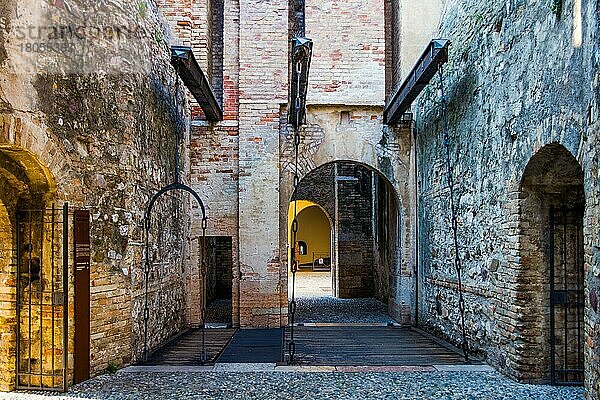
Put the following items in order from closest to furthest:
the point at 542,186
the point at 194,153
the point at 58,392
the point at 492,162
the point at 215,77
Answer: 1. the point at 58,392
2. the point at 542,186
3. the point at 492,162
4. the point at 194,153
5. the point at 215,77

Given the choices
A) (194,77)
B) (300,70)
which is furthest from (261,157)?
(300,70)

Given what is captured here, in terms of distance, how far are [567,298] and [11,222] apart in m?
5.22

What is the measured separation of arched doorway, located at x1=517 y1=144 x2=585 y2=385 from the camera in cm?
637

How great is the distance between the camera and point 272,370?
24.0 feet

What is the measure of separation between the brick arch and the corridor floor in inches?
10.7

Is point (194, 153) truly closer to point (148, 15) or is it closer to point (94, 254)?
point (148, 15)

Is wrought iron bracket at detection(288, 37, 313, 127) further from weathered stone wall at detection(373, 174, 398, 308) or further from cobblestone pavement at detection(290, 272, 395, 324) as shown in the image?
cobblestone pavement at detection(290, 272, 395, 324)

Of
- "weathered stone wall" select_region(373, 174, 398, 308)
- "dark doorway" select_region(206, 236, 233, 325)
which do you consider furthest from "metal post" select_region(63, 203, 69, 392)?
"dark doorway" select_region(206, 236, 233, 325)

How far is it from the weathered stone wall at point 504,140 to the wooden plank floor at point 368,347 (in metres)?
0.40

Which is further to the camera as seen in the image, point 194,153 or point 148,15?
point 194,153

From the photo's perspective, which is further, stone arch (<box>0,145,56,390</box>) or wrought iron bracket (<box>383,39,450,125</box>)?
wrought iron bracket (<box>383,39,450,125</box>)

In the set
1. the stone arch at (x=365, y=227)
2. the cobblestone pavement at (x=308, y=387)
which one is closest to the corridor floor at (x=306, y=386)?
the cobblestone pavement at (x=308, y=387)

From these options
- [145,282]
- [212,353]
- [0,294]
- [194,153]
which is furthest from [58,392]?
[194,153]

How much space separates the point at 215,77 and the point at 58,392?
764cm
